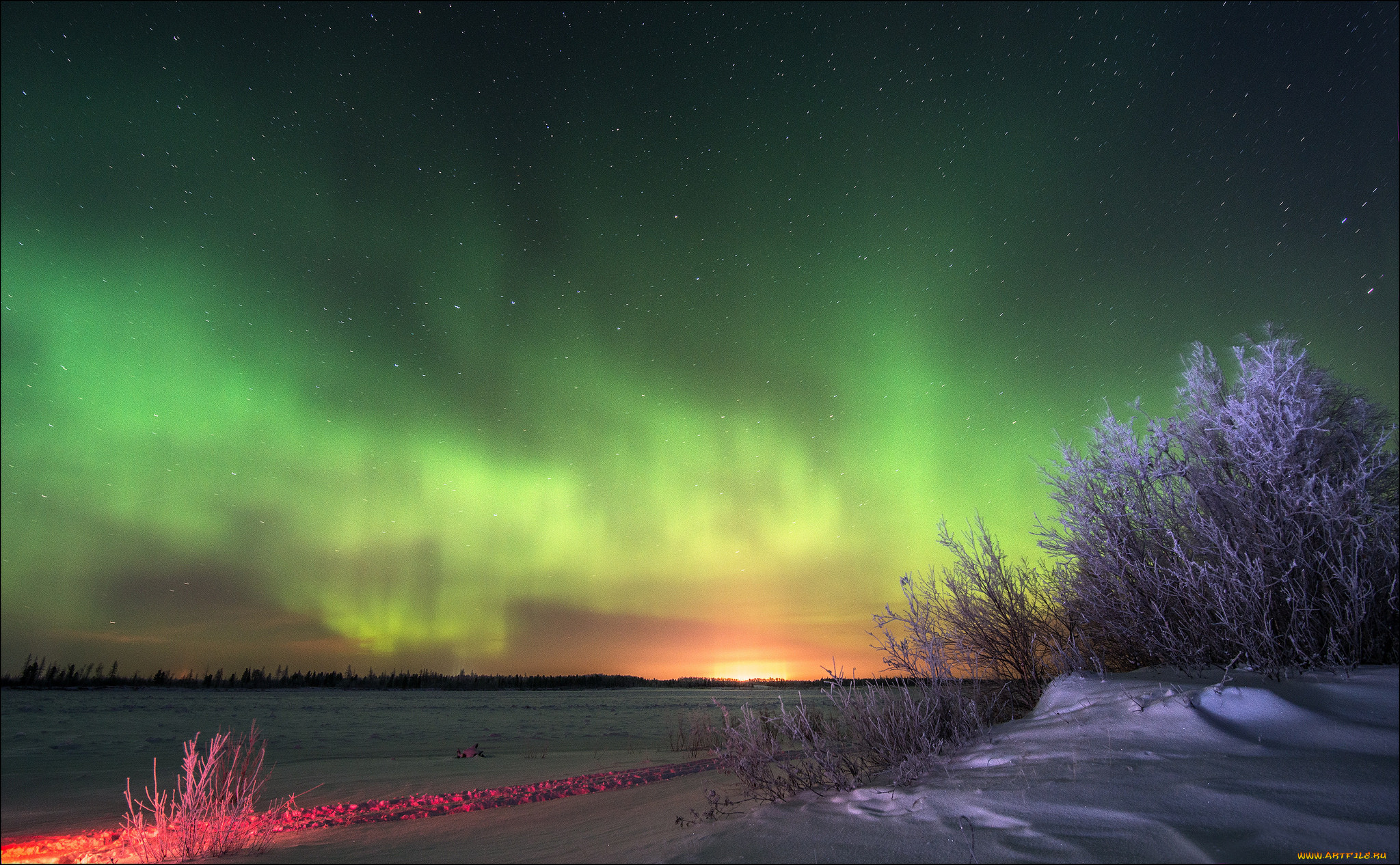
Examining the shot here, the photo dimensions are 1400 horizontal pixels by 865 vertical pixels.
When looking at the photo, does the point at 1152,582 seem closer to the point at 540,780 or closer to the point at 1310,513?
the point at 1310,513

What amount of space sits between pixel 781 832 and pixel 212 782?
6.13 metres

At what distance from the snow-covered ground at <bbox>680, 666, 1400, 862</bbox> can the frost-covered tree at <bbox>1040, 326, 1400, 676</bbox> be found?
0.70 metres

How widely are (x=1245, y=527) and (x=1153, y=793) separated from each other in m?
3.46

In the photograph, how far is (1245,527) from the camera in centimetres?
553

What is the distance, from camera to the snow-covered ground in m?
2.94

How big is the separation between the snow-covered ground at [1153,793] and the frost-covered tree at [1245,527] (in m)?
0.70

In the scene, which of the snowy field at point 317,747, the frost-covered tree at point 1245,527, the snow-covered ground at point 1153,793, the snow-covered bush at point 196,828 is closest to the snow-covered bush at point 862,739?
the snow-covered ground at point 1153,793

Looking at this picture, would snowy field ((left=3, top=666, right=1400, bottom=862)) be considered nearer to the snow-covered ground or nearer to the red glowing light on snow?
the snow-covered ground

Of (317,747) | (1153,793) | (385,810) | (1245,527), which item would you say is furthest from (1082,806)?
(317,747)

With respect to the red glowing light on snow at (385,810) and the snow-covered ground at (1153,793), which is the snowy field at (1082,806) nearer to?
the snow-covered ground at (1153,793)

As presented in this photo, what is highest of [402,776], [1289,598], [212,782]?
[1289,598]

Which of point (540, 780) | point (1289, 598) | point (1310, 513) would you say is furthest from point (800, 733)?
point (540, 780)

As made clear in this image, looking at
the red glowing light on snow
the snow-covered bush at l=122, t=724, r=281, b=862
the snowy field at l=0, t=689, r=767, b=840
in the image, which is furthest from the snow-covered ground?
the red glowing light on snow

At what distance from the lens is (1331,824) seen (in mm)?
2852
